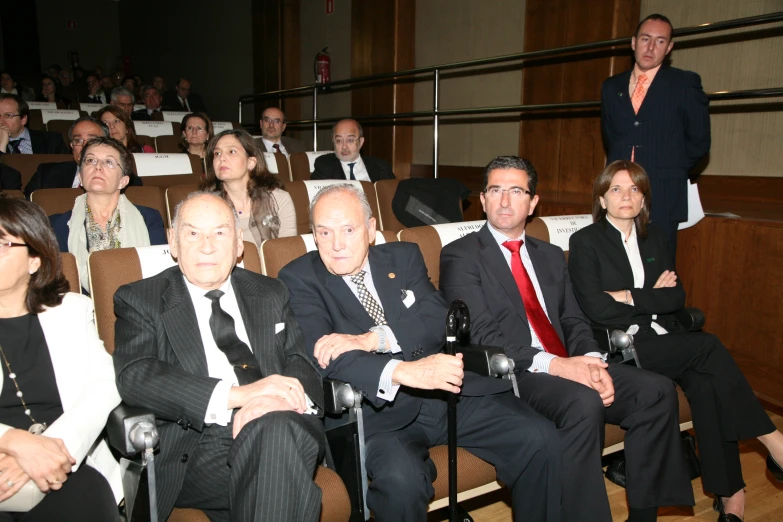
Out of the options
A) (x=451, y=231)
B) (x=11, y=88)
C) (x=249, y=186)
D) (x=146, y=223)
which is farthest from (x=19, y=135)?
(x=11, y=88)

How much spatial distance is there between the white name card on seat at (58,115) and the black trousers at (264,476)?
544 centimetres

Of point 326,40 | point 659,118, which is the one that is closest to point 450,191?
point 659,118

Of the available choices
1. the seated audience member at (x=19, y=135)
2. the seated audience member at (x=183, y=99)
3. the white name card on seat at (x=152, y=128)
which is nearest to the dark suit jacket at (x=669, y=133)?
the seated audience member at (x=19, y=135)

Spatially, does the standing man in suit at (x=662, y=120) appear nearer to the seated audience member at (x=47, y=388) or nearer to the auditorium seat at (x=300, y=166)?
the auditorium seat at (x=300, y=166)

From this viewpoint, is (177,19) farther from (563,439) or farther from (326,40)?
(563,439)

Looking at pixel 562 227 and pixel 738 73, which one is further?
pixel 738 73

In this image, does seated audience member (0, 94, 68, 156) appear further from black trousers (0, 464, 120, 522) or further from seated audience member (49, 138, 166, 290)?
black trousers (0, 464, 120, 522)

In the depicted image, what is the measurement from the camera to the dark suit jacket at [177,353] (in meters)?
1.48

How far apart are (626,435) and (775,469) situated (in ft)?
2.49

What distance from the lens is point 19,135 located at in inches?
173

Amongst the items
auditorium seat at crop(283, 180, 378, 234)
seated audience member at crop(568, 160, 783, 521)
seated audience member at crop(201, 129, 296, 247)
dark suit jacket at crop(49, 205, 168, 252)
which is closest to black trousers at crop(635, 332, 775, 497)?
seated audience member at crop(568, 160, 783, 521)

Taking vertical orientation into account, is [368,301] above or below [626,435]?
above

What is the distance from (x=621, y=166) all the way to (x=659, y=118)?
65 cm

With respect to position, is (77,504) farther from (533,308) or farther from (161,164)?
(161,164)
